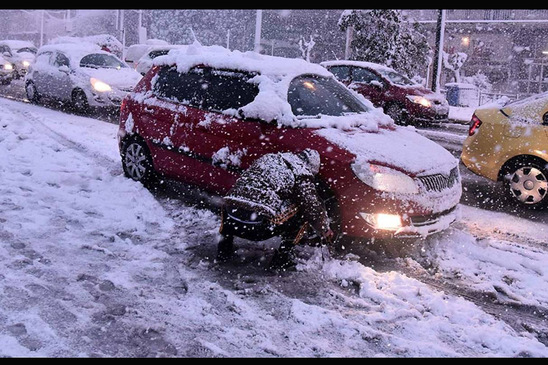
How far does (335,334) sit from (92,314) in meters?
1.74

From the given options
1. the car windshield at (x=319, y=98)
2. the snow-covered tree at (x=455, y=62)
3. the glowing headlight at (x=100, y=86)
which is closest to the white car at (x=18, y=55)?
the glowing headlight at (x=100, y=86)

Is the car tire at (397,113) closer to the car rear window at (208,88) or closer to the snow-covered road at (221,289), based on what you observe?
the snow-covered road at (221,289)

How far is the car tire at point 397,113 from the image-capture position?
15.2 metres

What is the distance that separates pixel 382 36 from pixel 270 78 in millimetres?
16177

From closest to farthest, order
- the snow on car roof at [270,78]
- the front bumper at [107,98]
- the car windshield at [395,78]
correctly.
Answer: the snow on car roof at [270,78]
the front bumper at [107,98]
the car windshield at [395,78]

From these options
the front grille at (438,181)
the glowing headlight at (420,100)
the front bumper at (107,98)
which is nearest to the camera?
the front grille at (438,181)

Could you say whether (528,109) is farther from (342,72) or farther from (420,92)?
(342,72)

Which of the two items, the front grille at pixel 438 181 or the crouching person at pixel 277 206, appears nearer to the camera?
the crouching person at pixel 277 206

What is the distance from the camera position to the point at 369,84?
50.9ft

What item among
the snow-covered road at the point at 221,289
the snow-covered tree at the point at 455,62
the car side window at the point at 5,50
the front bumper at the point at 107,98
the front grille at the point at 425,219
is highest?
the snow-covered tree at the point at 455,62

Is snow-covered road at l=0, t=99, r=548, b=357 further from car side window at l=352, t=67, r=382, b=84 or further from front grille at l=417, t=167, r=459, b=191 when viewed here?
car side window at l=352, t=67, r=382, b=84

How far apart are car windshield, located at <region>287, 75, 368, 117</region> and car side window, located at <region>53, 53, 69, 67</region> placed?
33.2 ft

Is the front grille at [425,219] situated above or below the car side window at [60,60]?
below

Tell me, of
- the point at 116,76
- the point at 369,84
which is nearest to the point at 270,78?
the point at 116,76
